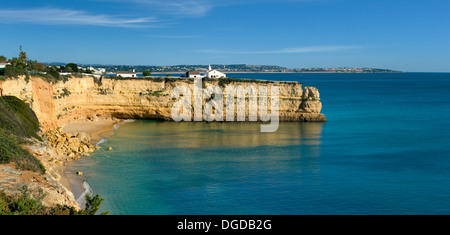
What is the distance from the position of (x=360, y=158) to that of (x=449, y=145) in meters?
11.0

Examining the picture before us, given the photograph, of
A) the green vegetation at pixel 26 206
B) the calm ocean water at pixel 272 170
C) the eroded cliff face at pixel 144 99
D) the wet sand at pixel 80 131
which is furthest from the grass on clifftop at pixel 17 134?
the eroded cliff face at pixel 144 99

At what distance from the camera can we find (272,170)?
25.7 metres

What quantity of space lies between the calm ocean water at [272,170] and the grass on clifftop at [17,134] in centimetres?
408

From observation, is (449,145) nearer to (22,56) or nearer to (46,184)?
(46,184)

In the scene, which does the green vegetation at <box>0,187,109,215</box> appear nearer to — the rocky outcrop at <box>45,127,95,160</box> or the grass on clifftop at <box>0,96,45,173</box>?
the grass on clifftop at <box>0,96,45,173</box>

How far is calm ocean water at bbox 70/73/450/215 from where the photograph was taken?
64.3 ft

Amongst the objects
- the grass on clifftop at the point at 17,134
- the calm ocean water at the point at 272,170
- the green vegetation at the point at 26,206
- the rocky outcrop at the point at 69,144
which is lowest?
the calm ocean water at the point at 272,170

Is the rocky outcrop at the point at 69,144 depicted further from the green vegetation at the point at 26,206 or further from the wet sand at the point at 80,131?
the green vegetation at the point at 26,206

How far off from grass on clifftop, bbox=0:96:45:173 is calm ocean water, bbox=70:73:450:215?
161 inches

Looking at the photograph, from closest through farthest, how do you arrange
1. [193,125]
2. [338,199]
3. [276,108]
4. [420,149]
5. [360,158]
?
1. [338,199]
2. [360,158]
3. [420,149]
4. [193,125]
5. [276,108]

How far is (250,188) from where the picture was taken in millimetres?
21938

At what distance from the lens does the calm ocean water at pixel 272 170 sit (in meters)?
19.6

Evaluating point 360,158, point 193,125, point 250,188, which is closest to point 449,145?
point 360,158

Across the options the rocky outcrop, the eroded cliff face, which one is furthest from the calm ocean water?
the eroded cliff face
